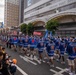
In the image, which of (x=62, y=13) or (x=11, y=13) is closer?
(x=62, y=13)

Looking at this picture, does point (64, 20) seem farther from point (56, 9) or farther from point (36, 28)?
point (36, 28)

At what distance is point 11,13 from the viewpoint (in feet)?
550

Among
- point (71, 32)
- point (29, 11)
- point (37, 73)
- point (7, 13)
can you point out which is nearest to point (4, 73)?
point (37, 73)

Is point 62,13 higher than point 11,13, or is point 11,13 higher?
point 11,13

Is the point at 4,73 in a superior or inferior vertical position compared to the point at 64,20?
inferior

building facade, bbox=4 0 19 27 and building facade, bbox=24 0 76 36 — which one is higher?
building facade, bbox=4 0 19 27

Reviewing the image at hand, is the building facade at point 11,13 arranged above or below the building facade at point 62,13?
above

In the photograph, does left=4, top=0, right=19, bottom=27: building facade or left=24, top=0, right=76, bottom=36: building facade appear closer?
left=24, top=0, right=76, bottom=36: building facade

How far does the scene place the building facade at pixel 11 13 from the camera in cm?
16512

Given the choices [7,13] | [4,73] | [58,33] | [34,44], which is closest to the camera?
[4,73]

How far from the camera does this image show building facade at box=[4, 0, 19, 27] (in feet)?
542

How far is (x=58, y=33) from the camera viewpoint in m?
54.2

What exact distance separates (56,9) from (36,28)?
19823mm

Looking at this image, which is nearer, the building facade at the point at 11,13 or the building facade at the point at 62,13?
the building facade at the point at 62,13
